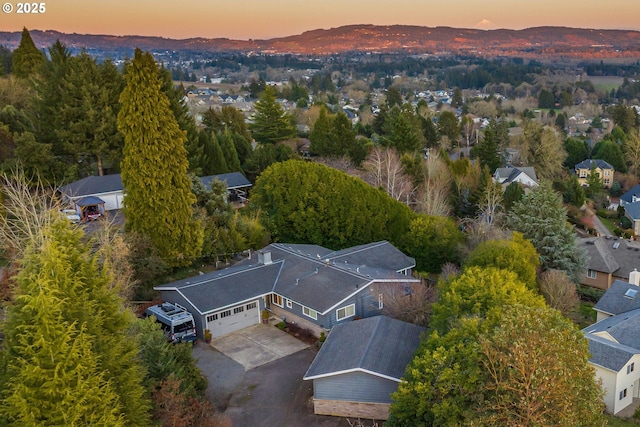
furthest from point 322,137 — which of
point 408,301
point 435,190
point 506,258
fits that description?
point 408,301

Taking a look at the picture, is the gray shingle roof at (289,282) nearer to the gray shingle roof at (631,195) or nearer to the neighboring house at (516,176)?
the neighboring house at (516,176)

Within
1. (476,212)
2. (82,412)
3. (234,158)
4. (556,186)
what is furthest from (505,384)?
(556,186)

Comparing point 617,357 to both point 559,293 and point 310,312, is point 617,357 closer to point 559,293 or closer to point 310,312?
point 559,293

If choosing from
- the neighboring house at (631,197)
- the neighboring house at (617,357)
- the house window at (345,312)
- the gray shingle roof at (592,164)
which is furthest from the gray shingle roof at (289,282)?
the gray shingle roof at (592,164)

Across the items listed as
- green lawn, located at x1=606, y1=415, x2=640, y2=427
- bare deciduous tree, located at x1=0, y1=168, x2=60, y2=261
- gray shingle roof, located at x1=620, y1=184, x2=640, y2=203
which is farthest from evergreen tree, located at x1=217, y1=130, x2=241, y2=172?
gray shingle roof, located at x1=620, y1=184, x2=640, y2=203

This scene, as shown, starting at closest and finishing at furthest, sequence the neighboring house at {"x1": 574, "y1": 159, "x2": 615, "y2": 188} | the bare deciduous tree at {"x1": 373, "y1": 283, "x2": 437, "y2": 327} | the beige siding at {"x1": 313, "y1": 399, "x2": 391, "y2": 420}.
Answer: the beige siding at {"x1": 313, "y1": 399, "x2": 391, "y2": 420}
the bare deciduous tree at {"x1": 373, "y1": 283, "x2": 437, "y2": 327}
the neighboring house at {"x1": 574, "y1": 159, "x2": 615, "y2": 188}

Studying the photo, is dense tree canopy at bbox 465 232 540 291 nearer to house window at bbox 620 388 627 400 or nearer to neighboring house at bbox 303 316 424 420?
house window at bbox 620 388 627 400

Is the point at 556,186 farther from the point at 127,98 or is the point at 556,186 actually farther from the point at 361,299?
the point at 127,98
